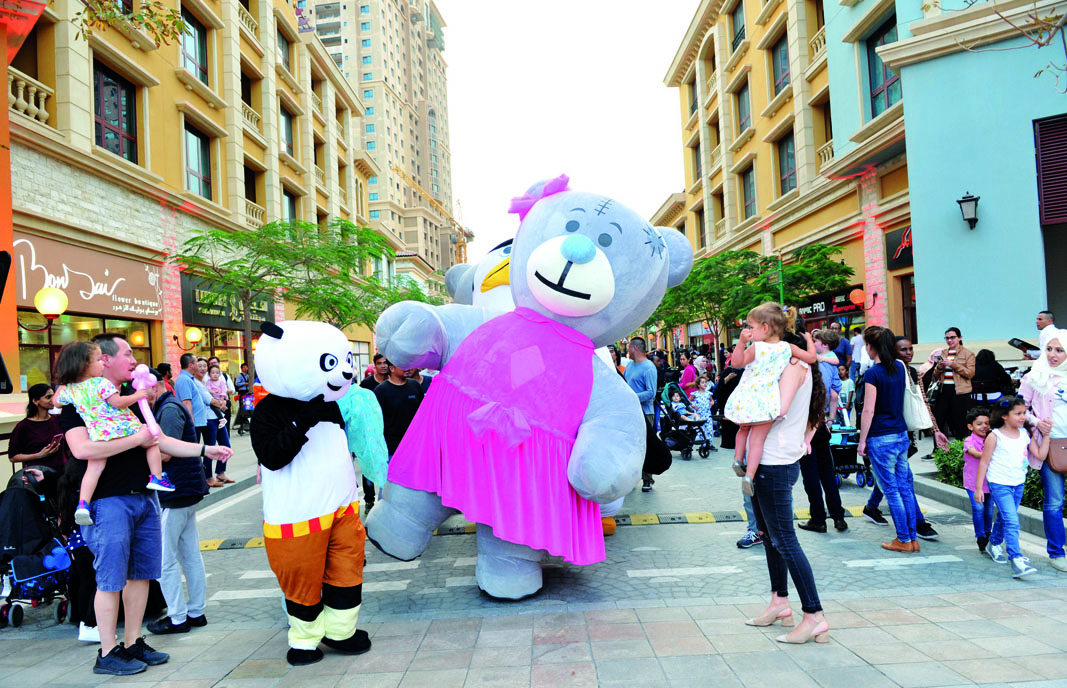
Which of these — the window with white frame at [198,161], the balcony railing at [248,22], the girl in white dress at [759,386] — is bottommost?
the girl in white dress at [759,386]

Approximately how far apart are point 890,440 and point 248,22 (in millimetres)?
25842

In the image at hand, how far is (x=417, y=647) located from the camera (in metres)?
3.89

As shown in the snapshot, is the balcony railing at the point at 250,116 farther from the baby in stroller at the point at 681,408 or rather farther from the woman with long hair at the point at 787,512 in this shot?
the woman with long hair at the point at 787,512

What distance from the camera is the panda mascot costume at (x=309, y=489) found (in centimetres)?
371

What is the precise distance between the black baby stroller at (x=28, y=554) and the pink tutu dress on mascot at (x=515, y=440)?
7.98ft

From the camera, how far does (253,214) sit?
2325 cm

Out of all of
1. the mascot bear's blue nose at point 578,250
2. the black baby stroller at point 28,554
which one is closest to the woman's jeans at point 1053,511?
the mascot bear's blue nose at point 578,250

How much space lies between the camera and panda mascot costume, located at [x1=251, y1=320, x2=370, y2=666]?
12.2 feet

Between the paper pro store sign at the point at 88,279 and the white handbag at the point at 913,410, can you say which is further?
the paper pro store sign at the point at 88,279

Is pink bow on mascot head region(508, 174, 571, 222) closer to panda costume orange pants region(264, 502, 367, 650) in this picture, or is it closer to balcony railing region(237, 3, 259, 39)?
panda costume orange pants region(264, 502, 367, 650)

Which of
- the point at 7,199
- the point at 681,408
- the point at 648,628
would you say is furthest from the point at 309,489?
the point at 681,408

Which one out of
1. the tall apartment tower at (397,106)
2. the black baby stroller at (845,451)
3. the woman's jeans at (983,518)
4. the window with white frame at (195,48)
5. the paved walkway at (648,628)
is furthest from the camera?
the tall apartment tower at (397,106)

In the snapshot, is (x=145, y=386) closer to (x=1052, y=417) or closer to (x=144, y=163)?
(x=1052, y=417)

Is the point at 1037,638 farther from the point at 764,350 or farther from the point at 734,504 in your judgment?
the point at 734,504
